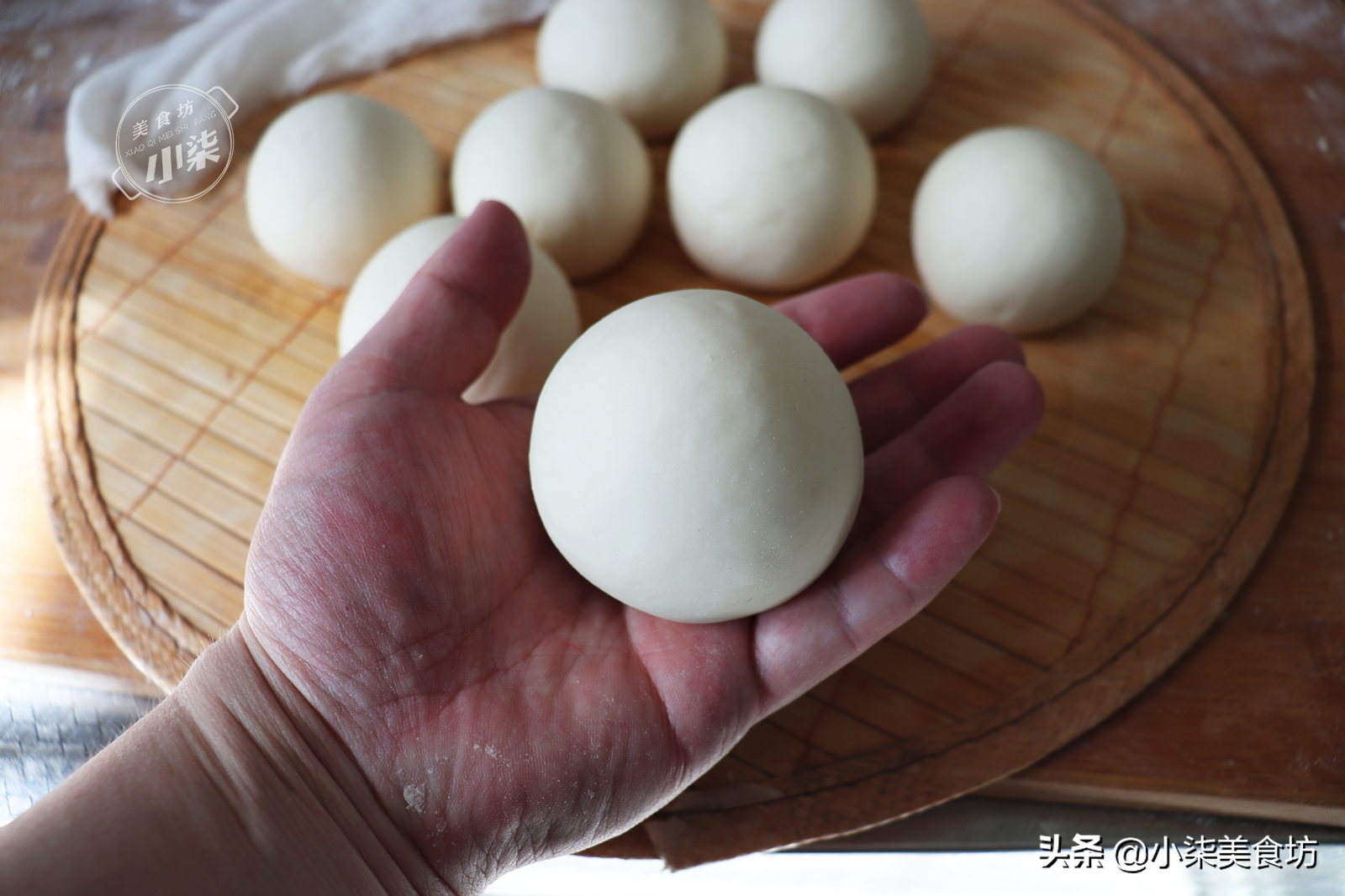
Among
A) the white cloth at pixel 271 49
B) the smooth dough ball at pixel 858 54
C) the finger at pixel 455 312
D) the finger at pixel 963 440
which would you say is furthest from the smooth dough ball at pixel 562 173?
the finger at pixel 963 440

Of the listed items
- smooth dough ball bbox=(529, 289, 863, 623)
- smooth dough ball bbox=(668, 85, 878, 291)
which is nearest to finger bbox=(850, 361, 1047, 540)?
smooth dough ball bbox=(529, 289, 863, 623)

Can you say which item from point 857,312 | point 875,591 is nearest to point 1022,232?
point 857,312

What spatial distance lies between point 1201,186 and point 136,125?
6.64 feet

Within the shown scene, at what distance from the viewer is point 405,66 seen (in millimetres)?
1830

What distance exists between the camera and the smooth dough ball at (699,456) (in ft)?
2.74

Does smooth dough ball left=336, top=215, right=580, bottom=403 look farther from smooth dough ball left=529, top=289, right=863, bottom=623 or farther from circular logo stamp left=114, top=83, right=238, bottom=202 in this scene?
circular logo stamp left=114, top=83, right=238, bottom=202

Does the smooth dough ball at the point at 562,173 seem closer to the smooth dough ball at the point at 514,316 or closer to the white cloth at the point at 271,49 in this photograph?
the smooth dough ball at the point at 514,316

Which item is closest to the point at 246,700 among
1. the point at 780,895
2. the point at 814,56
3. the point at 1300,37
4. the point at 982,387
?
the point at 780,895

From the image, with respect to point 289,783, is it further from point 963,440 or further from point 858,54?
point 858,54

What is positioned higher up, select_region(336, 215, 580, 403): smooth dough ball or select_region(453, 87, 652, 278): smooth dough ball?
select_region(453, 87, 652, 278): smooth dough ball

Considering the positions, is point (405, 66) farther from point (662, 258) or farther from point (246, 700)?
point (246, 700)

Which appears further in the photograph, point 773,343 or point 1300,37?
point 1300,37

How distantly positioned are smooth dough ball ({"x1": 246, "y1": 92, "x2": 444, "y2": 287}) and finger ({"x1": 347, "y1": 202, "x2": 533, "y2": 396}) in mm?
409

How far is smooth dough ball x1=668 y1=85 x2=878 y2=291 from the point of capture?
139cm
